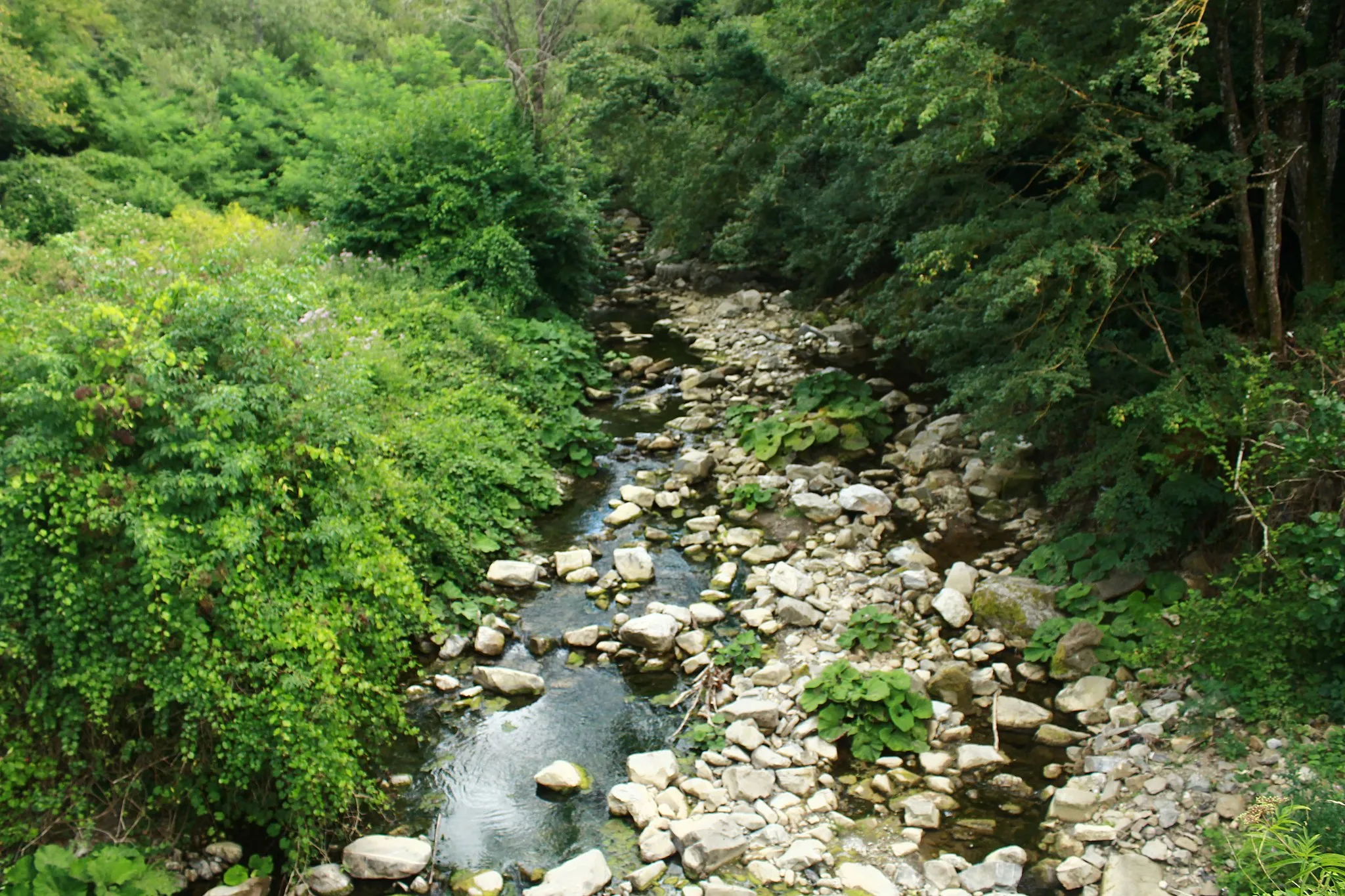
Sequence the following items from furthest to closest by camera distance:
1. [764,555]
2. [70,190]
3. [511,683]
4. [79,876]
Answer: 1. [70,190]
2. [764,555]
3. [511,683]
4. [79,876]

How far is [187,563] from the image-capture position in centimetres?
449

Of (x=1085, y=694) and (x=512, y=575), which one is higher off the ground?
(x=512, y=575)

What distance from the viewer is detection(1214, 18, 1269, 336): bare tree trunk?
6113 mm

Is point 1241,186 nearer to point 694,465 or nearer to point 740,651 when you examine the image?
point 740,651

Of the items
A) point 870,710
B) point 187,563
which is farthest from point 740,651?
point 187,563

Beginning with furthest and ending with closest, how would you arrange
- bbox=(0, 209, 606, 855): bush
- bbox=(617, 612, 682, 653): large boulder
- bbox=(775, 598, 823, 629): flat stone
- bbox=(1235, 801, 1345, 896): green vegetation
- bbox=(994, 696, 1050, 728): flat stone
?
bbox=(775, 598, 823, 629): flat stone < bbox=(617, 612, 682, 653): large boulder < bbox=(994, 696, 1050, 728): flat stone < bbox=(0, 209, 606, 855): bush < bbox=(1235, 801, 1345, 896): green vegetation

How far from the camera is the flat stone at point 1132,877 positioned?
4215 mm

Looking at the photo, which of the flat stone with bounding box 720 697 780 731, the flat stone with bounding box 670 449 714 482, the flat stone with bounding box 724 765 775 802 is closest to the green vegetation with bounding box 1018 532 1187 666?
the flat stone with bounding box 720 697 780 731

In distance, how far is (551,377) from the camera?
11484 mm

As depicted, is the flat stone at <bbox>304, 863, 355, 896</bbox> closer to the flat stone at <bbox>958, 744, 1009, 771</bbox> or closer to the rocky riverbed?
the rocky riverbed

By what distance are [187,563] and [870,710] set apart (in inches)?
164

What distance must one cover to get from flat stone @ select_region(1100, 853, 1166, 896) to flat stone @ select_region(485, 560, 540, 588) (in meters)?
4.88

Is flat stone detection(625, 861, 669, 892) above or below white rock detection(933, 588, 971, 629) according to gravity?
above

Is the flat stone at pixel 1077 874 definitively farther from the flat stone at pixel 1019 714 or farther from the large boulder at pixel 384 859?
the large boulder at pixel 384 859
